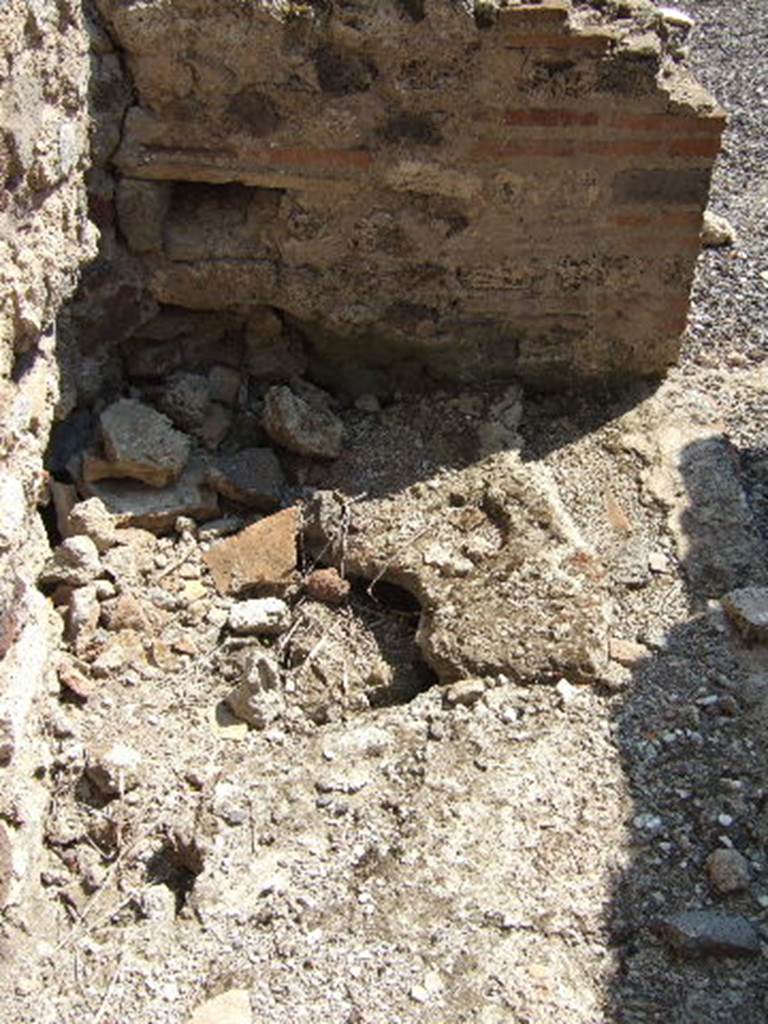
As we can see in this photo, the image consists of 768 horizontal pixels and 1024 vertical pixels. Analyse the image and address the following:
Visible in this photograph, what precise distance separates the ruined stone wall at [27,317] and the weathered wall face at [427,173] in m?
0.48

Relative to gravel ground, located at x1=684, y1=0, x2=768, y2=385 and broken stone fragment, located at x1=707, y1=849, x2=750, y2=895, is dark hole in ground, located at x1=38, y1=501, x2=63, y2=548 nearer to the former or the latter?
broken stone fragment, located at x1=707, y1=849, x2=750, y2=895

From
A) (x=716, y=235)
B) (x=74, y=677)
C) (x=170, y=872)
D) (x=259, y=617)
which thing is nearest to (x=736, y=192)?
(x=716, y=235)

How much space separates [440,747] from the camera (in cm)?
312

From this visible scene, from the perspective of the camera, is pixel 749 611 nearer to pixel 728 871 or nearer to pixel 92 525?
pixel 728 871

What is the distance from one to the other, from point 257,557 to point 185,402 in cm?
65

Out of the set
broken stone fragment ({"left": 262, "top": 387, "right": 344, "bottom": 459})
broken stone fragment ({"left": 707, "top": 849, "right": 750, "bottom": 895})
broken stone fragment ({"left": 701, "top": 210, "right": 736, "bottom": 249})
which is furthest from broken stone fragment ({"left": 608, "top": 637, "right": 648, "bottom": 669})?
broken stone fragment ({"left": 701, "top": 210, "right": 736, "bottom": 249})

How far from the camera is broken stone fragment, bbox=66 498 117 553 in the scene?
3.66 metres

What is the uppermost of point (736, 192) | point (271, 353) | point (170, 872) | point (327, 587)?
point (736, 192)

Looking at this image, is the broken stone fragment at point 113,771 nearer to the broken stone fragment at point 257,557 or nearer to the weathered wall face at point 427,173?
the broken stone fragment at point 257,557

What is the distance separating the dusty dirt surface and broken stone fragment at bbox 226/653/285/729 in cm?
1

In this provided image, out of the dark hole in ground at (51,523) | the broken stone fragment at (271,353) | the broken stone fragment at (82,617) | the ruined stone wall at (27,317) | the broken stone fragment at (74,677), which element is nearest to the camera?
the ruined stone wall at (27,317)

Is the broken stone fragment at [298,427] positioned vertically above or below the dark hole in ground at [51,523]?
above

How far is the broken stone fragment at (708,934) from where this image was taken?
261cm

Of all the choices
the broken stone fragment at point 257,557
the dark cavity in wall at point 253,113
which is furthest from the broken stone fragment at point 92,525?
the dark cavity in wall at point 253,113
